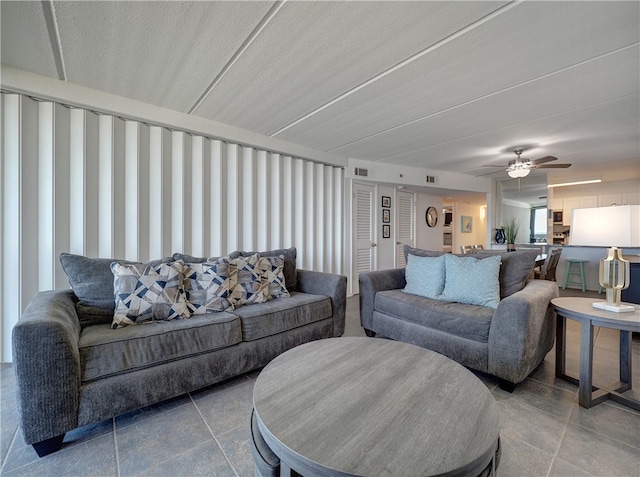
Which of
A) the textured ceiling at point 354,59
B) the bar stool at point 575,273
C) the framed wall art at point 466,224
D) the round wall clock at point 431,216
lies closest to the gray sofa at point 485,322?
the textured ceiling at point 354,59

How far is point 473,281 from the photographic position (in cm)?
228

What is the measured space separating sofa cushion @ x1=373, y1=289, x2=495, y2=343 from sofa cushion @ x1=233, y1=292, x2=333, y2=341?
1.83 ft

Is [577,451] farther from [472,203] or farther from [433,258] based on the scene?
[472,203]

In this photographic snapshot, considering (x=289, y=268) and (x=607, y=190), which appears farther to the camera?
(x=607, y=190)

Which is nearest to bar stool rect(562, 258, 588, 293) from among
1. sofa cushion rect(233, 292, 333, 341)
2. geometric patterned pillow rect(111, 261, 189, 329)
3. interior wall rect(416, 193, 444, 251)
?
interior wall rect(416, 193, 444, 251)

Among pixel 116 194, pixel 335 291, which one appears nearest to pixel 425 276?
pixel 335 291

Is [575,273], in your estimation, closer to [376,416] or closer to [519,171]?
[519,171]

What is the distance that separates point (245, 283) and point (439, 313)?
160 centimetres

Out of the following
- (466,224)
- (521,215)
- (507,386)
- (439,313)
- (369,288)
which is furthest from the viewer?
(466,224)

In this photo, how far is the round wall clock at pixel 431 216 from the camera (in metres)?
6.17

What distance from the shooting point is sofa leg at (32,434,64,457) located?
4.25 ft

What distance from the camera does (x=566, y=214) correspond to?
7.27 meters

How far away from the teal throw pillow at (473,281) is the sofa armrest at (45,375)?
8.21ft

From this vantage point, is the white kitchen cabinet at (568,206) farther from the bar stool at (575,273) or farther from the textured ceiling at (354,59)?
the textured ceiling at (354,59)
